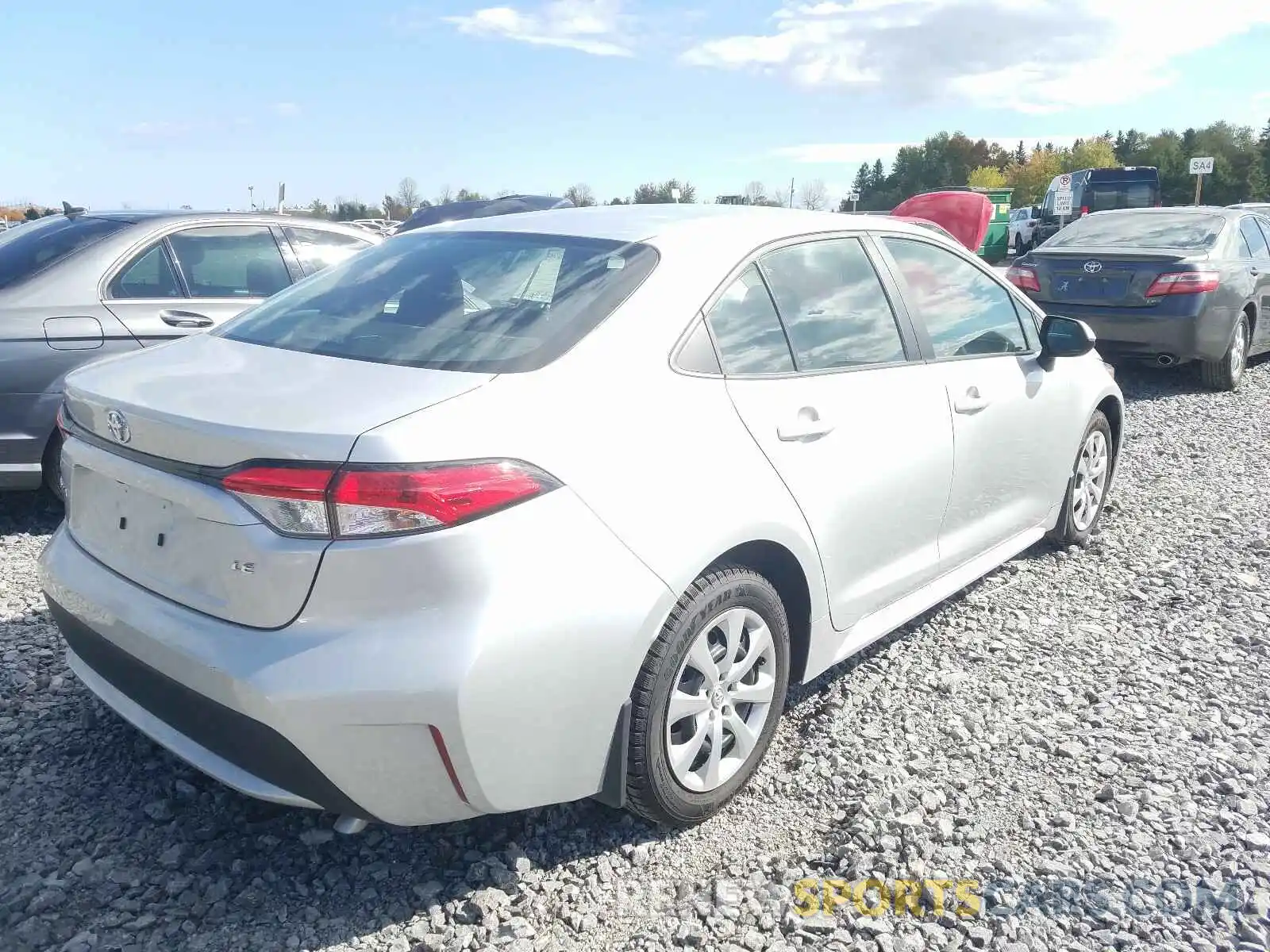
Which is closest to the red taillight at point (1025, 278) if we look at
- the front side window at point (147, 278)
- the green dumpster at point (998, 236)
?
the front side window at point (147, 278)

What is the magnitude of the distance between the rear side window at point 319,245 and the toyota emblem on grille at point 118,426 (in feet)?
11.0

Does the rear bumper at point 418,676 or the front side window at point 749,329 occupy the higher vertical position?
the front side window at point 749,329

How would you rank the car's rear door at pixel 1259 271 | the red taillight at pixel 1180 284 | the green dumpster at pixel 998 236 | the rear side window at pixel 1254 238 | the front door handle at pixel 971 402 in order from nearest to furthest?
the front door handle at pixel 971 402, the red taillight at pixel 1180 284, the car's rear door at pixel 1259 271, the rear side window at pixel 1254 238, the green dumpster at pixel 998 236

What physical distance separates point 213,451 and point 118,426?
401 mm

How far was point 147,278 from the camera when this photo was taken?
16.8ft

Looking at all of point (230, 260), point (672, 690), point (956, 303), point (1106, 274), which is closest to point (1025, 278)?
point (1106, 274)

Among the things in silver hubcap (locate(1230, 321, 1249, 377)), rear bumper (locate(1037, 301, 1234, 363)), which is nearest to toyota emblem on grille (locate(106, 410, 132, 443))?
rear bumper (locate(1037, 301, 1234, 363))

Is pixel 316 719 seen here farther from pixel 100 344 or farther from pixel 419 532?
pixel 100 344

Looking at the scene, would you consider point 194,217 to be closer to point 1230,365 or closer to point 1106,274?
point 1106,274

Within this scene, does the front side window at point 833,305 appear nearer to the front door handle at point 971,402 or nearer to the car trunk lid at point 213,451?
the front door handle at point 971,402

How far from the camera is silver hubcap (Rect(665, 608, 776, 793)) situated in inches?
101

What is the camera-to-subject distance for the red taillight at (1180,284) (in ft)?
26.6

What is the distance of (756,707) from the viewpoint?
→ 2.81m

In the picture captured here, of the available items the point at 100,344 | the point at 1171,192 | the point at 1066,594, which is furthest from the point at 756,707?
the point at 1171,192
